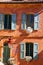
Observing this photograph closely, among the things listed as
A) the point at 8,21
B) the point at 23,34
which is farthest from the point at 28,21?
the point at 8,21

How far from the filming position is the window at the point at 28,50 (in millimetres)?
25672

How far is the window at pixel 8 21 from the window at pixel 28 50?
1.84 metres

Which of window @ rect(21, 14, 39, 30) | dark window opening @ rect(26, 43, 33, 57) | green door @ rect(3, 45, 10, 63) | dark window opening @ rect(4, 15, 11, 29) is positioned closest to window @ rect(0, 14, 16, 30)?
dark window opening @ rect(4, 15, 11, 29)

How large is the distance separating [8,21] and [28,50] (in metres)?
3.12

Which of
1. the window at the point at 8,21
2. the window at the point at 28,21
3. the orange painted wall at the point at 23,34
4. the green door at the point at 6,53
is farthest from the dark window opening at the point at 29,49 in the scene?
the window at the point at 8,21

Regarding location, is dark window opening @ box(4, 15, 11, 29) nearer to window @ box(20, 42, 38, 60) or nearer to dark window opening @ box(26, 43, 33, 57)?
window @ box(20, 42, 38, 60)

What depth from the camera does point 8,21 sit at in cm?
2639

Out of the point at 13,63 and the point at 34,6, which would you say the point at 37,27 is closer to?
the point at 34,6

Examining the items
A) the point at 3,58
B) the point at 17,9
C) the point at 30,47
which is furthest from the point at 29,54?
the point at 17,9

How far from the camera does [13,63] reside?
2516 centimetres

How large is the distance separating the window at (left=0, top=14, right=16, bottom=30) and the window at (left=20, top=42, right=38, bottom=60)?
6.05ft

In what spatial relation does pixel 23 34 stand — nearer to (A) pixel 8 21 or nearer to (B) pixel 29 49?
(B) pixel 29 49

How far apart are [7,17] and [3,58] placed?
364cm

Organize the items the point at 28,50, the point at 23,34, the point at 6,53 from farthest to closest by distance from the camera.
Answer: the point at 6,53 < the point at 23,34 < the point at 28,50
